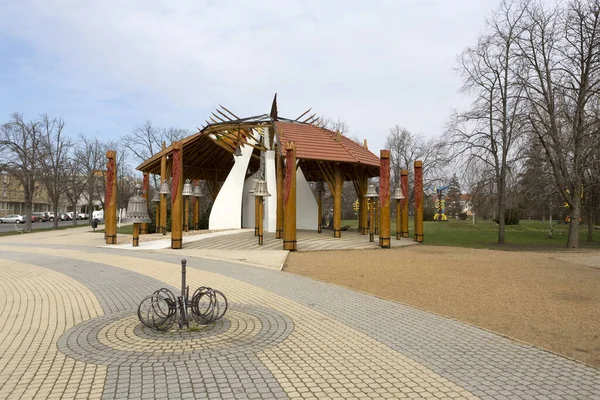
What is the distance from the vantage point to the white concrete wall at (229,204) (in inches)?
991

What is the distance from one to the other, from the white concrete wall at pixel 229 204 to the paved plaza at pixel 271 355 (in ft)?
56.1

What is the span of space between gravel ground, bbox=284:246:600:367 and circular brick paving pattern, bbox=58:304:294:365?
3292mm

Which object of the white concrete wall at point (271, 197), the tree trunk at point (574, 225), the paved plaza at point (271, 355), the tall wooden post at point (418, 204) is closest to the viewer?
the paved plaza at point (271, 355)

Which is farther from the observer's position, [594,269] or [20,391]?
[594,269]

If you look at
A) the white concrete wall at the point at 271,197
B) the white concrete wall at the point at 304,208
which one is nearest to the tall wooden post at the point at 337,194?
the white concrete wall at the point at 271,197

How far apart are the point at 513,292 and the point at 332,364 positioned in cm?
602

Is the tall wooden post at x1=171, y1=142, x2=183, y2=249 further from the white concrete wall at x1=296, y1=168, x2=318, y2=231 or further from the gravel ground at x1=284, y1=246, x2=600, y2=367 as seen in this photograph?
the white concrete wall at x1=296, y1=168, x2=318, y2=231

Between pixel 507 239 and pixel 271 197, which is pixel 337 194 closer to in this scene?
pixel 271 197

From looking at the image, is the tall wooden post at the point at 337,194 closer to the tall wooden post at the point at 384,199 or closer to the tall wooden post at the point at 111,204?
the tall wooden post at the point at 384,199

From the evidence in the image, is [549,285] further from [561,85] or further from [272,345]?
[561,85]

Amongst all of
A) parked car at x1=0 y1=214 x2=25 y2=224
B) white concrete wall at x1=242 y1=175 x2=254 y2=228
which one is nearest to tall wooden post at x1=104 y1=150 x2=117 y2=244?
white concrete wall at x1=242 y1=175 x2=254 y2=228

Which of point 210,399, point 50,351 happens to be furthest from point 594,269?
point 50,351

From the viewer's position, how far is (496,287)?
9016 mm

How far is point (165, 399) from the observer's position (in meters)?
3.56
